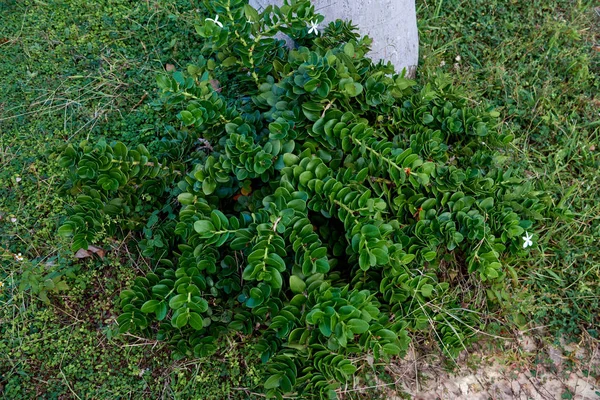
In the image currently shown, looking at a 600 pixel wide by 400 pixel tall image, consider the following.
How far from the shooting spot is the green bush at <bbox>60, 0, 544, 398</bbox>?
6.45 feet

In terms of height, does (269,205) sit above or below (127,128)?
above

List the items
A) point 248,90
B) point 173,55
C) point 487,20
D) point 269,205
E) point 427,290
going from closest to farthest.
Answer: point 269,205 < point 427,290 < point 248,90 < point 173,55 < point 487,20

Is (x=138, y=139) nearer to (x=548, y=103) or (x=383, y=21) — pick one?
(x=383, y=21)

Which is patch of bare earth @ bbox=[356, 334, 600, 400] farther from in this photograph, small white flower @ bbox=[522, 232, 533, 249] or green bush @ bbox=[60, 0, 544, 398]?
small white flower @ bbox=[522, 232, 533, 249]

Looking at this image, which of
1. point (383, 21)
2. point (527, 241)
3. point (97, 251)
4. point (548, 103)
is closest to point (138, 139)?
point (97, 251)

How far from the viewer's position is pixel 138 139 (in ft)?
10.4

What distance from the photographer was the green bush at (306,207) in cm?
197

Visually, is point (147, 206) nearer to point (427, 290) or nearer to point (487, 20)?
point (427, 290)

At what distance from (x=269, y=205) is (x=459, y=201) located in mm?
923

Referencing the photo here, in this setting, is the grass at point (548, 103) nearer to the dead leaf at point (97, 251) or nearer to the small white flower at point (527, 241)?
the small white flower at point (527, 241)

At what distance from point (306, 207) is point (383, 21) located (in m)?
1.37

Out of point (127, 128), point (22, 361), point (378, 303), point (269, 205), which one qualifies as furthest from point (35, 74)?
point (378, 303)

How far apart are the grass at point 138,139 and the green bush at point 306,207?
0.99 feet

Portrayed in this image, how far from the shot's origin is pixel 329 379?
206 centimetres
